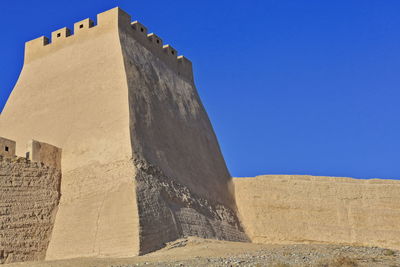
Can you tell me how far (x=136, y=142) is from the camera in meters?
A: 17.8

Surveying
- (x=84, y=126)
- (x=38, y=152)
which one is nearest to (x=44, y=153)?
(x=38, y=152)

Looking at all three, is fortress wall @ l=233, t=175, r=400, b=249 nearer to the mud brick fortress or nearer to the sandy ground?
the mud brick fortress

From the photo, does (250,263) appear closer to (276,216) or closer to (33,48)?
(276,216)

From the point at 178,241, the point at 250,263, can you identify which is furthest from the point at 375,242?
the point at 250,263

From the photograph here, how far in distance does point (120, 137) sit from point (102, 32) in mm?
4525

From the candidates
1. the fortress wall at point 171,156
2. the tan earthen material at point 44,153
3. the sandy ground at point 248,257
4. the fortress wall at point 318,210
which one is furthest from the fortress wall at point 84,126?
the fortress wall at point 318,210

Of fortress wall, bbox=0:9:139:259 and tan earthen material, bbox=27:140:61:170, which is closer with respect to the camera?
fortress wall, bbox=0:9:139:259

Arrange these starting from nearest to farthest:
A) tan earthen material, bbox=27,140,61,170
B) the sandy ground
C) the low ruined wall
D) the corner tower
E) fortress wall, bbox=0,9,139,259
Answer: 1. the sandy ground
2. the low ruined wall
3. fortress wall, bbox=0,9,139,259
4. the corner tower
5. tan earthen material, bbox=27,140,61,170

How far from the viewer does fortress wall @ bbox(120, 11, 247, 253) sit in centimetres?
1731

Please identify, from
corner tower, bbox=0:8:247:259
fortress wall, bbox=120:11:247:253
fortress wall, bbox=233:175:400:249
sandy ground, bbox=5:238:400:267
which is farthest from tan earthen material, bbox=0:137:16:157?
fortress wall, bbox=233:175:400:249

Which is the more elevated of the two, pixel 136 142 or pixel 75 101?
pixel 75 101

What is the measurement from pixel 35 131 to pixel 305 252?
32.1 ft

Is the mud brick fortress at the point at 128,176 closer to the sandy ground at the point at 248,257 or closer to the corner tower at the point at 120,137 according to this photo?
the corner tower at the point at 120,137

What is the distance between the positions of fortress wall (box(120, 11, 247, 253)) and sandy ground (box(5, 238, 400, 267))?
111 centimetres
